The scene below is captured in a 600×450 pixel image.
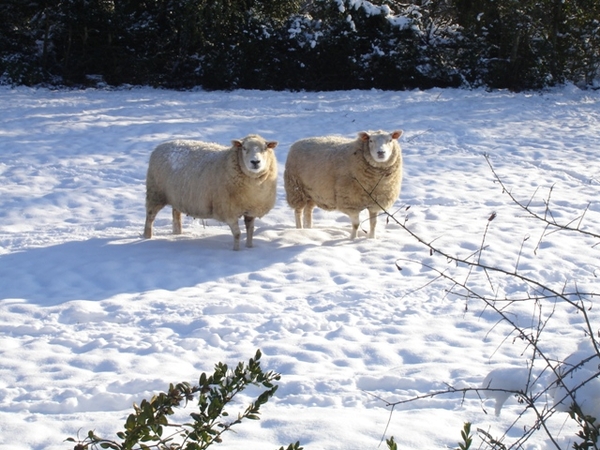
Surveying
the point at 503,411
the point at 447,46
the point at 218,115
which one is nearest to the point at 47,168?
the point at 218,115

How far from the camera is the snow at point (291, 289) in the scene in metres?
4.37

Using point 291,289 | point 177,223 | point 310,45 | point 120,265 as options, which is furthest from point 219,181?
point 310,45

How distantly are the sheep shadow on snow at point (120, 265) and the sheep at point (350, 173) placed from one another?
83cm

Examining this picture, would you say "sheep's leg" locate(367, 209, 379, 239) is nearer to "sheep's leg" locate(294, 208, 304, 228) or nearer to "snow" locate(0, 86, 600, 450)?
"snow" locate(0, 86, 600, 450)

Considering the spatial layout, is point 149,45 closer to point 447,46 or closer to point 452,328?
point 447,46

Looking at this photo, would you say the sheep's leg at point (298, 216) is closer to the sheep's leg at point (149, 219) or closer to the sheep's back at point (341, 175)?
the sheep's back at point (341, 175)

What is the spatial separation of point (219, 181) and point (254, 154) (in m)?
0.57

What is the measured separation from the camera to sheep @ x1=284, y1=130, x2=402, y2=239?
8.61 m

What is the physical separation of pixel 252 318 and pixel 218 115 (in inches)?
394

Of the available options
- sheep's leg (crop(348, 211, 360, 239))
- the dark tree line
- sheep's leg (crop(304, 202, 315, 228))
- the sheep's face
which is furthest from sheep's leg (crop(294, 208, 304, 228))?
the dark tree line

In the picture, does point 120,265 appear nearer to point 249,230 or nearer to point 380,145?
point 249,230

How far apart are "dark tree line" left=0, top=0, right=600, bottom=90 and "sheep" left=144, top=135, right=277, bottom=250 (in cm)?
1073

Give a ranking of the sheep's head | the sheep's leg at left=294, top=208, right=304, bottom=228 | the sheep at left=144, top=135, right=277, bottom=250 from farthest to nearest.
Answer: the sheep's leg at left=294, top=208, right=304, bottom=228
the sheep at left=144, top=135, right=277, bottom=250
the sheep's head

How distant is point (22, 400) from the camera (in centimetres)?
461
